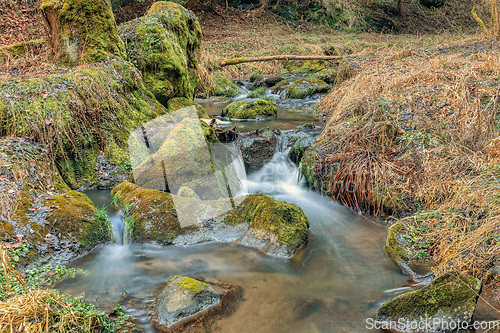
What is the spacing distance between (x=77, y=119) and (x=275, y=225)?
4025 millimetres

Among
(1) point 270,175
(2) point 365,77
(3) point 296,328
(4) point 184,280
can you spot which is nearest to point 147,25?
(1) point 270,175

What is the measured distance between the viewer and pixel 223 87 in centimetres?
1404

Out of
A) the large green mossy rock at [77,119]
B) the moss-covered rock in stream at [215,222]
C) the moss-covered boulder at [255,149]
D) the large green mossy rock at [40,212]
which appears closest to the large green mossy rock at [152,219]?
the moss-covered rock in stream at [215,222]

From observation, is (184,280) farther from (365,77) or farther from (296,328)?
(365,77)

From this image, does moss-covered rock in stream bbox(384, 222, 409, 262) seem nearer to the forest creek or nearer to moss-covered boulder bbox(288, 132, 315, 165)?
the forest creek

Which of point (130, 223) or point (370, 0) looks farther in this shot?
point (370, 0)

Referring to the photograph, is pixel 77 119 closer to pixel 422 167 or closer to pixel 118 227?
pixel 118 227

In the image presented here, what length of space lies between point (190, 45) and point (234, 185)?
251 inches

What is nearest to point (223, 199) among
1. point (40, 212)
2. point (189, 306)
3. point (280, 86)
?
point (189, 306)

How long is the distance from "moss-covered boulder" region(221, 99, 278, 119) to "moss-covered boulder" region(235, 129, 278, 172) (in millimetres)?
2479

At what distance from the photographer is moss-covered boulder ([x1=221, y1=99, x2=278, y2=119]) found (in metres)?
10.6

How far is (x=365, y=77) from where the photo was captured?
9.07 metres

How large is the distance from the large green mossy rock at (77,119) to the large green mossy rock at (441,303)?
16.5ft

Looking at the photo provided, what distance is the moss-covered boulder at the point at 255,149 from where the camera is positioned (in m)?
7.80
